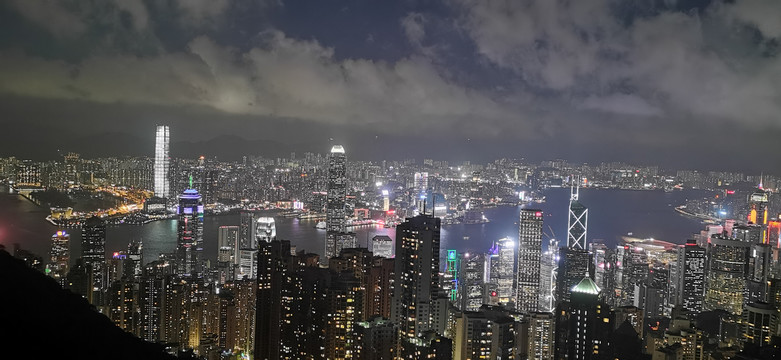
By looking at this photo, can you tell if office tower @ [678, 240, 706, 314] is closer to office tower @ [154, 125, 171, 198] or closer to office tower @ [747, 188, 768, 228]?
office tower @ [747, 188, 768, 228]

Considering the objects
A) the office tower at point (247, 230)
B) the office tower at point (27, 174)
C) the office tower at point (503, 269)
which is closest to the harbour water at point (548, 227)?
the office tower at point (247, 230)

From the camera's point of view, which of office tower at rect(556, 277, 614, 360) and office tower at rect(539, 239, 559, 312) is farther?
office tower at rect(539, 239, 559, 312)

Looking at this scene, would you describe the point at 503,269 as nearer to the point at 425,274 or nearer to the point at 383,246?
the point at 383,246

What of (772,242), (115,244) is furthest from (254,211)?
(772,242)

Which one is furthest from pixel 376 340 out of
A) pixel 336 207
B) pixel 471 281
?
pixel 336 207

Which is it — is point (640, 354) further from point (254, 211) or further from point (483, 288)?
point (254, 211)

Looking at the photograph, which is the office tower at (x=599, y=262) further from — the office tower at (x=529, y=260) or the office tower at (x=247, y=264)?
the office tower at (x=247, y=264)

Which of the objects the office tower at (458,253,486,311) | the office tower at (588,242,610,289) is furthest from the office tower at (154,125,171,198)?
the office tower at (588,242,610,289)
